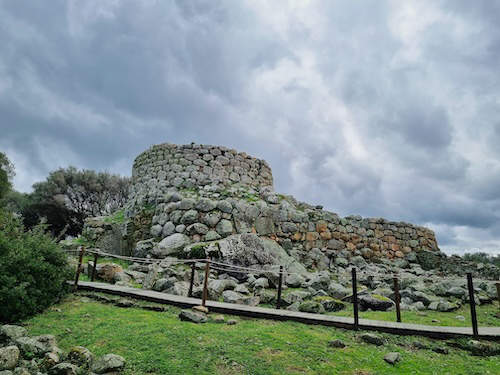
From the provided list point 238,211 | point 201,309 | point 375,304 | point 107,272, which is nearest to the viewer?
point 201,309

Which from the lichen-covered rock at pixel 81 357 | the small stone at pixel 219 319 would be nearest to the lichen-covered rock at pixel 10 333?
the lichen-covered rock at pixel 81 357

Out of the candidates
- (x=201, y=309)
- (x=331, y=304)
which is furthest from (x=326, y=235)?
(x=201, y=309)

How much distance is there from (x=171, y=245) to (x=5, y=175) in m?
13.6

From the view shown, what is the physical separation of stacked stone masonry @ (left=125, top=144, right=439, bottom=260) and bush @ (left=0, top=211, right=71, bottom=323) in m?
4.42

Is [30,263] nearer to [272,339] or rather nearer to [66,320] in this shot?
[66,320]

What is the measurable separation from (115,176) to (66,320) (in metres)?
23.5

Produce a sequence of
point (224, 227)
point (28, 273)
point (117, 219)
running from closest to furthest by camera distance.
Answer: point (28, 273)
point (224, 227)
point (117, 219)

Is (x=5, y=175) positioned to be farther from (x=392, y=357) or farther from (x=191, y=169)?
(x=392, y=357)

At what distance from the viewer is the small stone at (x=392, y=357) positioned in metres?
4.05

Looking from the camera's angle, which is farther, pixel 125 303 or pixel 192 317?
pixel 125 303

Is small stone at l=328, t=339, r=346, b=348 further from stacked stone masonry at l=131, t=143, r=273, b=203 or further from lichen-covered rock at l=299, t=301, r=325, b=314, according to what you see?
stacked stone masonry at l=131, t=143, r=273, b=203

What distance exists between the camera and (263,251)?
968cm

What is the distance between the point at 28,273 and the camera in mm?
5941

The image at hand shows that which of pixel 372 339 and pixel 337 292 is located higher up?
pixel 337 292
